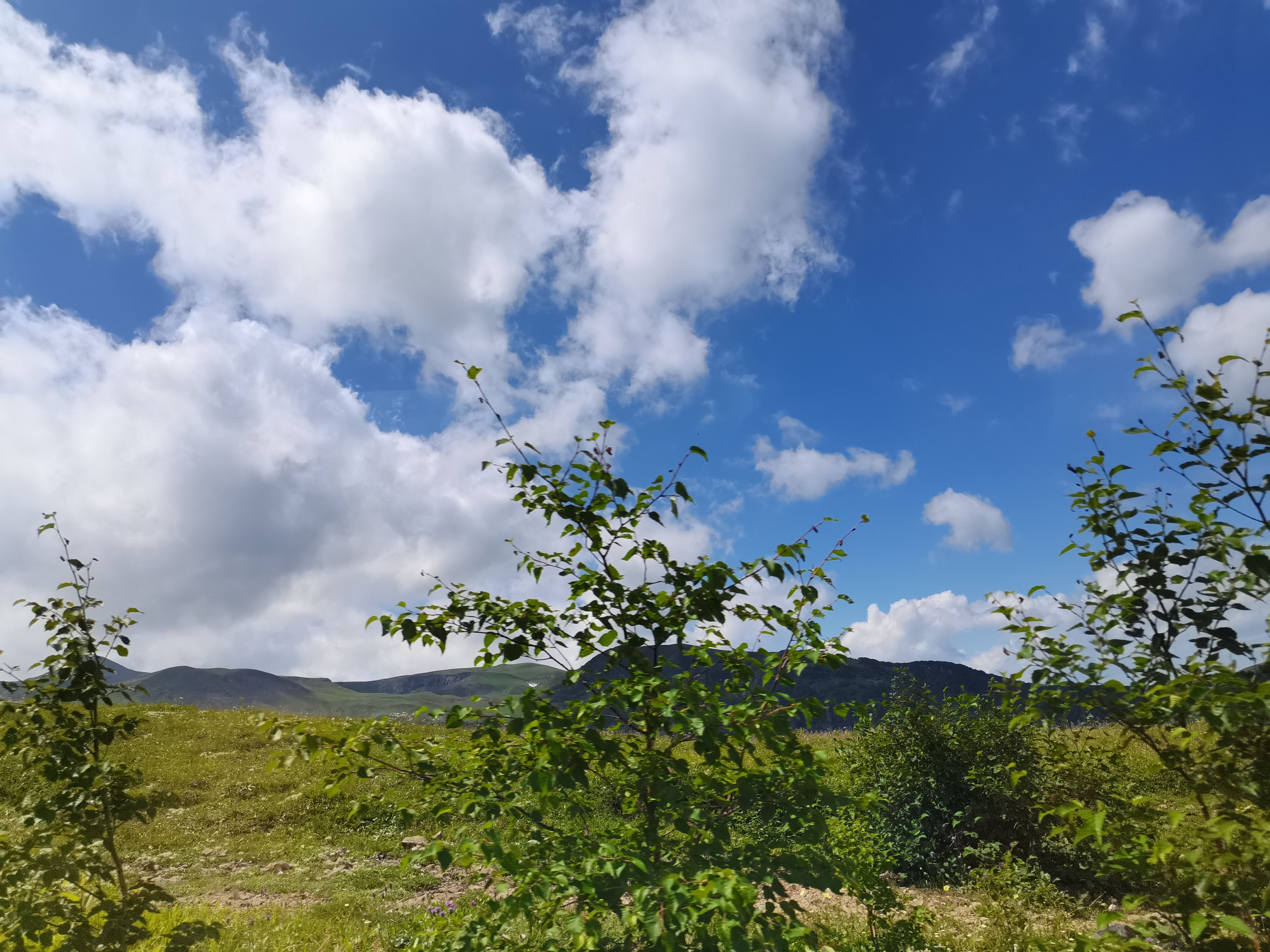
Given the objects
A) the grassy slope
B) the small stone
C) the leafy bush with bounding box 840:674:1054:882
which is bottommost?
the grassy slope

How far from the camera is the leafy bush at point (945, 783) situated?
1010cm

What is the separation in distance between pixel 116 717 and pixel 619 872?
4.10m

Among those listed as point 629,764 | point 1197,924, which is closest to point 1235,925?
point 1197,924

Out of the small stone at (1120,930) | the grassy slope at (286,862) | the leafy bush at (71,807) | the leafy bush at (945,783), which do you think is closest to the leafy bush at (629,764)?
the grassy slope at (286,862)

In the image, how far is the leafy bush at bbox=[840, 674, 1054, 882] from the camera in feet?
33.1

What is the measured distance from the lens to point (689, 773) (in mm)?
4234

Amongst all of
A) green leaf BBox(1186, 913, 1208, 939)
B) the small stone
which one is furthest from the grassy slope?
green leaf BBox(1186, 913, 1208, 939)

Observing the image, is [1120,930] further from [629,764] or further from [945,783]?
[629,764]

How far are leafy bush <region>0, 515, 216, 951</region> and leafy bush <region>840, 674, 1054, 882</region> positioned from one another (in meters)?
8.46

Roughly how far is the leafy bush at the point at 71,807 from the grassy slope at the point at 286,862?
1.49 feet

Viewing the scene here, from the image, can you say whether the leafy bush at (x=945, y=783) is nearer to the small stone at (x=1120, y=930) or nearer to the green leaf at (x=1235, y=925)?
the small stone at (x=1120, y=930)

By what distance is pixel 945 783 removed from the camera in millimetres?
10438

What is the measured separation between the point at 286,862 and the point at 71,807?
991cm

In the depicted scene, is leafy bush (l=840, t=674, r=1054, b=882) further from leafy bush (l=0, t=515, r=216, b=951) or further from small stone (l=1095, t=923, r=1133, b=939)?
leafy bush (l=0, t=515, r=216, b=951)
